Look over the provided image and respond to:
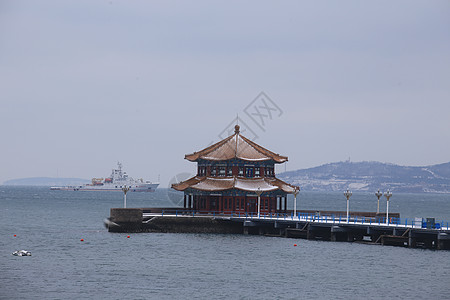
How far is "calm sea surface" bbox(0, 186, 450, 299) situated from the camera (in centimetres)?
5628

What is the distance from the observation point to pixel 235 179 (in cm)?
9706

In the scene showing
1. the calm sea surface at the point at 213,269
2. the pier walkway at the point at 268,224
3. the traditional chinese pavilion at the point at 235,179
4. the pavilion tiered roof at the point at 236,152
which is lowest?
the calm sea surface at the point at 213,269

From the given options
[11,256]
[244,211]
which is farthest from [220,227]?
[11,256]

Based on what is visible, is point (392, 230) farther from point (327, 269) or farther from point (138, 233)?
point (138, 233)

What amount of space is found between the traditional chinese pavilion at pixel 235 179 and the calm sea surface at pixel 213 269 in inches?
280

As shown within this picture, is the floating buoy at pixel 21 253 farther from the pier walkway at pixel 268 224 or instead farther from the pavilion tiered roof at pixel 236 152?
the pavilion tiered roof at pixel 236 152

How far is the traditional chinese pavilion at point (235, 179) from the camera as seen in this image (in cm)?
9606

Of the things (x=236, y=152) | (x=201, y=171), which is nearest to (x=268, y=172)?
(x=236, y=152)

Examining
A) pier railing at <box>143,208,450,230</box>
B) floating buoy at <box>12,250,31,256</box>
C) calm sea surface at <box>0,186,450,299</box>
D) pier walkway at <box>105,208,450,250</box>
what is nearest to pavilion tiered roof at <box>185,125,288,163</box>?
pier railing at <box>143,208,450,230</box>

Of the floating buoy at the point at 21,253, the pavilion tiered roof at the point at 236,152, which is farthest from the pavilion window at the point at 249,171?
the floating buoy at the point at 21,253

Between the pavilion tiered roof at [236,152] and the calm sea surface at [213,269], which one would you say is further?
the pavilion tiered roof at [236,152]

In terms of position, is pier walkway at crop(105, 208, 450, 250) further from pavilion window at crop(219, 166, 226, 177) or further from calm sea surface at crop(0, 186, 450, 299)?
pavilion window at crop(219, 166, 226, 177)

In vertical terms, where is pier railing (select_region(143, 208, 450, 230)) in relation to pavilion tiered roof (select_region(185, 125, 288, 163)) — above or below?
below

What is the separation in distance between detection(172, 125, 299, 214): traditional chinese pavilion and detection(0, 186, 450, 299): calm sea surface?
23.4 feet
